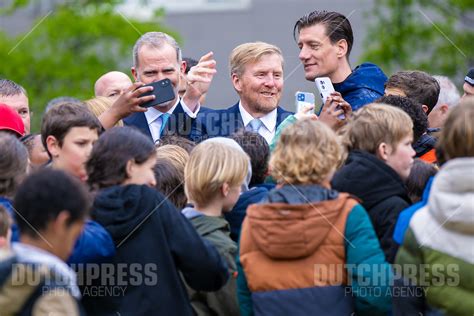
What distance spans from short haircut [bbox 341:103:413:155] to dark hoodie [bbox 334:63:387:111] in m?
1.97

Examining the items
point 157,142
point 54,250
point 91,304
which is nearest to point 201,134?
point 157,142

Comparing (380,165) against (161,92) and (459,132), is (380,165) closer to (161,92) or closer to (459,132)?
(459,132)

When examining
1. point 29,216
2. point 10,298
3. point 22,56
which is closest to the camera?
point 10,298

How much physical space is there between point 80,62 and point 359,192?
17.3 m

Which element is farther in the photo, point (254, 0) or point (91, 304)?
point (254, 0)

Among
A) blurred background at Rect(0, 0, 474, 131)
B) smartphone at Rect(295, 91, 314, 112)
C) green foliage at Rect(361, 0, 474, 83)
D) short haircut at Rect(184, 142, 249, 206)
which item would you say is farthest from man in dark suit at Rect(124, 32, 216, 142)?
green foliage at Rect(361, 0, 474, 83)

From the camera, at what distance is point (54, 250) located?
15.1 ft

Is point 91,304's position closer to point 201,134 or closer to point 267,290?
point 267,290

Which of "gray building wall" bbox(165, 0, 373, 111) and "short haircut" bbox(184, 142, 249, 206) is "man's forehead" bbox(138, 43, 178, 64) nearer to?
"short haircut" bbox(184, 142, 249, 206)

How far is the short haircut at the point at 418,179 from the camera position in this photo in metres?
6.18

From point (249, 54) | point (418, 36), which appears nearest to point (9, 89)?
point (249, 54)

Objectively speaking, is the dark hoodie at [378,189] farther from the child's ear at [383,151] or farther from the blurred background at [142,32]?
the blurred background at [142,32]

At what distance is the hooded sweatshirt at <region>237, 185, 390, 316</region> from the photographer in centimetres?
523

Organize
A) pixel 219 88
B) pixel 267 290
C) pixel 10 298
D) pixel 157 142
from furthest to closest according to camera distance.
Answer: pixel 219 88 → pixel 157 142 → pixel 267 290 → pixel 10 298
